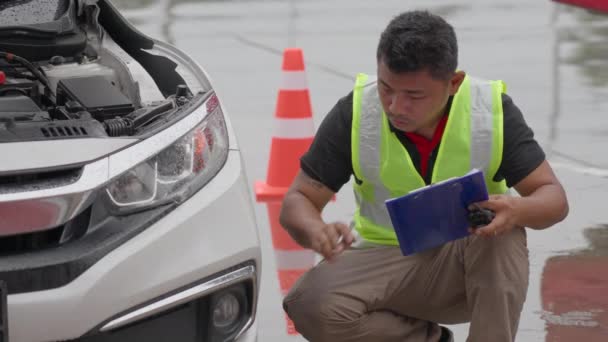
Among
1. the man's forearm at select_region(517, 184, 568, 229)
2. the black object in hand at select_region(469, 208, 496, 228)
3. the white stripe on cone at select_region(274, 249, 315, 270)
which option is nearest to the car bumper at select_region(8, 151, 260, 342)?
the black object in hand at select_region(469, 208, 496, 228)

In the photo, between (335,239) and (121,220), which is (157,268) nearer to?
(121,220)

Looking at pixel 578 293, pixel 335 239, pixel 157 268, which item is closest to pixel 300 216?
pixel 335 239

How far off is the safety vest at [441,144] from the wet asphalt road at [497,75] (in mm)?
1053

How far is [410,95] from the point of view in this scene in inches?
154

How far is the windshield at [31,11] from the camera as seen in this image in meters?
4.53

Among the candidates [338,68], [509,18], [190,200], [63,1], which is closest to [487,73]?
[338,68]

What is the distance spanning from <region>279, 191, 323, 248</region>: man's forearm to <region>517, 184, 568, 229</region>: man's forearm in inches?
21.8

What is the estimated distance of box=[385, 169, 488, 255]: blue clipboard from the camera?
3.76 m

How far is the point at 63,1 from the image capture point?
462 centimetres

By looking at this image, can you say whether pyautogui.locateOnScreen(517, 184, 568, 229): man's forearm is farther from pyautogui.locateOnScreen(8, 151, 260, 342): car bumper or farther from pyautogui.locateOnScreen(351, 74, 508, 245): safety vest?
pyautogui.locateOnScreen(8, 151, 260, 342): car bumper

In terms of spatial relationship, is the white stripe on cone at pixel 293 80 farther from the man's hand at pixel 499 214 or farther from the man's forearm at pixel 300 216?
the man's hand at pixel 499 214

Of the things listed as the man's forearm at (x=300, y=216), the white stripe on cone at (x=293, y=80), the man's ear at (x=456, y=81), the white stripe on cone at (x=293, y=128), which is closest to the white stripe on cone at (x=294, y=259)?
the white stripe on cone at (x=293, y=128)

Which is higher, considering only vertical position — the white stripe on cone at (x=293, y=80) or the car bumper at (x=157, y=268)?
the car bumper at (x=157, y=268)

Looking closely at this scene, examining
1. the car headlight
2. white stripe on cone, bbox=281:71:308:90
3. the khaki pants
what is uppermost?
the car headlight
